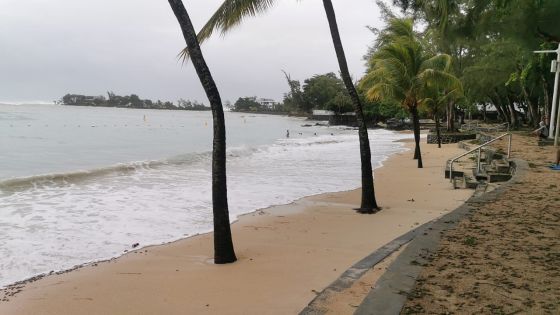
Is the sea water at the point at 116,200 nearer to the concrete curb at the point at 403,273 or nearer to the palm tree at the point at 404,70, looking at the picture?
the palm tree at the point at 404,70

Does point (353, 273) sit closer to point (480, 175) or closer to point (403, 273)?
point (403, 273)

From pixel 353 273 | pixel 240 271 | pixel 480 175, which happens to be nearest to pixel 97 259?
pixel 240 271

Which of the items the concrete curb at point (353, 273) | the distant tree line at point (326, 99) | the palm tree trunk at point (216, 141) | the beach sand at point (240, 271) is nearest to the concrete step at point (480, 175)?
the beach sand at point (240, 271)

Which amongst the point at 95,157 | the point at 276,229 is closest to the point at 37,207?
the point at 276,229

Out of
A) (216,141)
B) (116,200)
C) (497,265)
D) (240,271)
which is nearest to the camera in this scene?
(497,265)

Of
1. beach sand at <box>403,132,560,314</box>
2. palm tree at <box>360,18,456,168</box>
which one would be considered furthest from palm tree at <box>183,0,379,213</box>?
palm tree at <box>360,18,456,168</box>

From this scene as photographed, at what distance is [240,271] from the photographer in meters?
6.12

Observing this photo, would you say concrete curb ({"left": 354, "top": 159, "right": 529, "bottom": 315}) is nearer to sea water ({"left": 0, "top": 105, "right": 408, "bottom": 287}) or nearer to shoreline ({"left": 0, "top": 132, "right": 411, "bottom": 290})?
shoreline ({"left": 0, "top": 132, "right": 411, "bottom": 290})

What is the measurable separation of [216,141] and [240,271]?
175cm

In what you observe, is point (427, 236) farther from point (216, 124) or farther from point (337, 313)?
point (216, 124)

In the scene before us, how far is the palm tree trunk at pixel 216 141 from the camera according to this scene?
608 cm

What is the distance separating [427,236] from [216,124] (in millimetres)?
3069

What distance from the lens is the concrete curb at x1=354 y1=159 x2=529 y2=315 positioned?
364cm

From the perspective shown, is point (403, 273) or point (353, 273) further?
point (353, 273)
